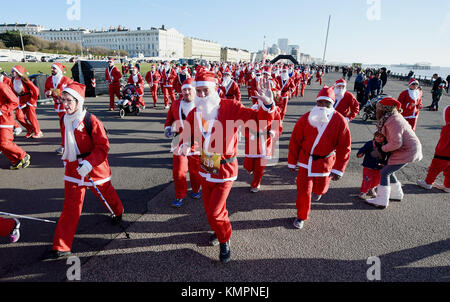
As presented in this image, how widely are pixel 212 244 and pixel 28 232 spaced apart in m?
2.61

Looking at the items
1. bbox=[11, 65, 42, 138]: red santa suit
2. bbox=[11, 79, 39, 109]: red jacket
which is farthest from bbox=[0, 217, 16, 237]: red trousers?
bbox=[11, 79, 39, 109]: red jacket

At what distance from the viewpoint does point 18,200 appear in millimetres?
4441

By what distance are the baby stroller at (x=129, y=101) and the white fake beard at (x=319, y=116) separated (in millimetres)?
9732

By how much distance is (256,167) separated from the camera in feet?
16.3

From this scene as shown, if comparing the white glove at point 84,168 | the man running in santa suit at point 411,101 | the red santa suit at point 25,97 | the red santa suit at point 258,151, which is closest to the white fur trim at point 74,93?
the white glove at point 84,168

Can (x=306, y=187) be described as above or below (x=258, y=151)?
below

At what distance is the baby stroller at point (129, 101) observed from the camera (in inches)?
446

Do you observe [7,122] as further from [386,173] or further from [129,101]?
[386,173]

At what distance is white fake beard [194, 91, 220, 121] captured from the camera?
A: 2.99m

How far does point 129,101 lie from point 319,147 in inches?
398

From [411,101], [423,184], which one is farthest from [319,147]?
[411,101]

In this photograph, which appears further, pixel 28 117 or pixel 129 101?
pixel 129 101
